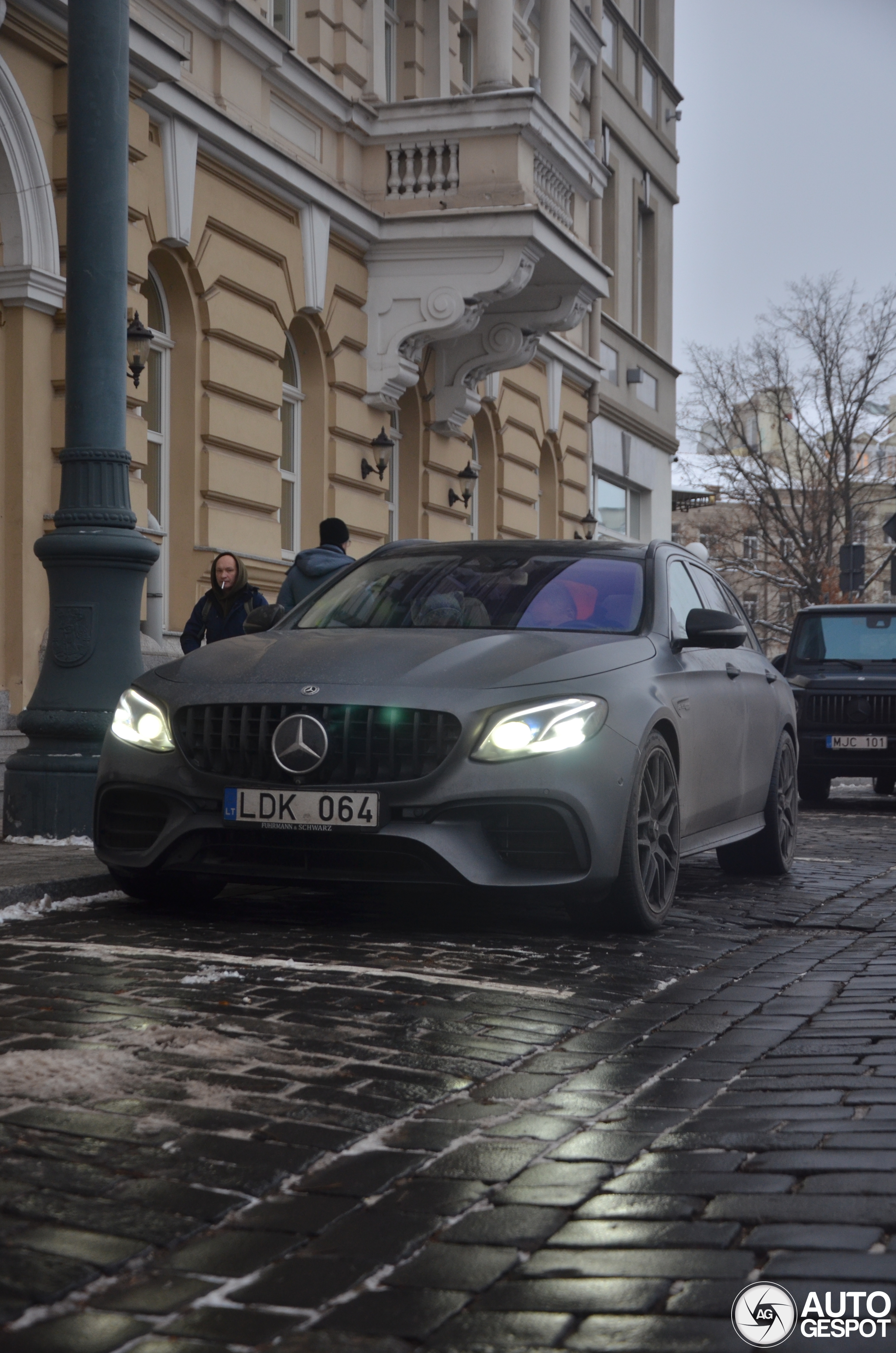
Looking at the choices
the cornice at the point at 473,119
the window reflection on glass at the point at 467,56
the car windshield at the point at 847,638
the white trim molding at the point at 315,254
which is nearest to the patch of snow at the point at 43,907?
the car windshield at the point at 847,638

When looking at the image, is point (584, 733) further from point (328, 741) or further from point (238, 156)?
point (238, 156)

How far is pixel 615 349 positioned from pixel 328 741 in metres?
22.9

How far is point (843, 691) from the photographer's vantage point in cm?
1567

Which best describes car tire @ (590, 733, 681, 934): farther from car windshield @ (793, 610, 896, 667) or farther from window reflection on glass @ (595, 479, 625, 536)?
window reflection on glass @ (595, 479, 625, 536)

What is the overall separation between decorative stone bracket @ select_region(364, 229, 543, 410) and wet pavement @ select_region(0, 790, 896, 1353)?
495 inches

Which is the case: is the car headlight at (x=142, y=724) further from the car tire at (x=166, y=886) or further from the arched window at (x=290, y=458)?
the arched window at (x=290, y=458)

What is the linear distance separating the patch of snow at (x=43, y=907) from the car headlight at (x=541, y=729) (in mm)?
1911

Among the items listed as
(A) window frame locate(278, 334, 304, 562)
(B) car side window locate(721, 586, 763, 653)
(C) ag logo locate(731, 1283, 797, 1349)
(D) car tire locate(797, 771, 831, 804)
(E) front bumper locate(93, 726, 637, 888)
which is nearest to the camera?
(C) ag logo locate(731, 1283, 797, 1349)

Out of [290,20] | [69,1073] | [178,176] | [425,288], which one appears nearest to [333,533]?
[178,176]

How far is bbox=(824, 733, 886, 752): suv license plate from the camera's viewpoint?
50.6ft

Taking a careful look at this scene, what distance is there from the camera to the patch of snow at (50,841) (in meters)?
8.55

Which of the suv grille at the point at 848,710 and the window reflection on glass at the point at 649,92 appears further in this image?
the window reflection on glass at the point at 649,92

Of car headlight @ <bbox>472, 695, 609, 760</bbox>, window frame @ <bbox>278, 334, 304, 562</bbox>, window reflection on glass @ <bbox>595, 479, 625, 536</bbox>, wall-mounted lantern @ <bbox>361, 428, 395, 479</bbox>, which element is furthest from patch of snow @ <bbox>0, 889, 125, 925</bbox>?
window reflection on glass @ <bbox>595, 479, 625, 536</bbox>

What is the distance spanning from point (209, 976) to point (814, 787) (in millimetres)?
11582
